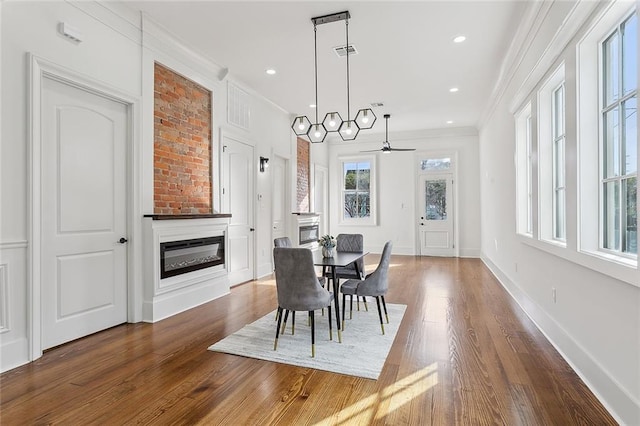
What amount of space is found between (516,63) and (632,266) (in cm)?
325

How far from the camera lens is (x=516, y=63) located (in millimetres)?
4211

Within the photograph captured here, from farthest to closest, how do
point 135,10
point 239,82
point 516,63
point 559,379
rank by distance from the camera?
1. point 239,82
2. point 516,63
3. point 135,10
4. point 559,379

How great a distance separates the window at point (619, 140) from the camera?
6.65ft

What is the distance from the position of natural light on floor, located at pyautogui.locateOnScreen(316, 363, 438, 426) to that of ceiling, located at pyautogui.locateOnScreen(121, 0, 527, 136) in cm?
328

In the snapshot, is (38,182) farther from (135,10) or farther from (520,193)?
(520,193)

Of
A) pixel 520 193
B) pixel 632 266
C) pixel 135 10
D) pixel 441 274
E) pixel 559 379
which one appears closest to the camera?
pixel 632 266

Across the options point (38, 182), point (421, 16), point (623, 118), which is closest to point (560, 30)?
point (623, 118)

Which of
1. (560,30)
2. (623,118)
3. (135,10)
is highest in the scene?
(135,10)

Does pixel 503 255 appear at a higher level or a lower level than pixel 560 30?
lower

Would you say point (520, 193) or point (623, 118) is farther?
point (520, 193)

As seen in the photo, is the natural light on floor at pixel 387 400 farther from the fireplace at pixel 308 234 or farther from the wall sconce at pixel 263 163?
the fireplace at pixel 308 234

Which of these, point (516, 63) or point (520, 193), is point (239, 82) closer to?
point (516, 63)

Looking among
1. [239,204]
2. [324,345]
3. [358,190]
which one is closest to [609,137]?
[324,345]

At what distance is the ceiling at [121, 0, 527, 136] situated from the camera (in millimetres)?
3469
